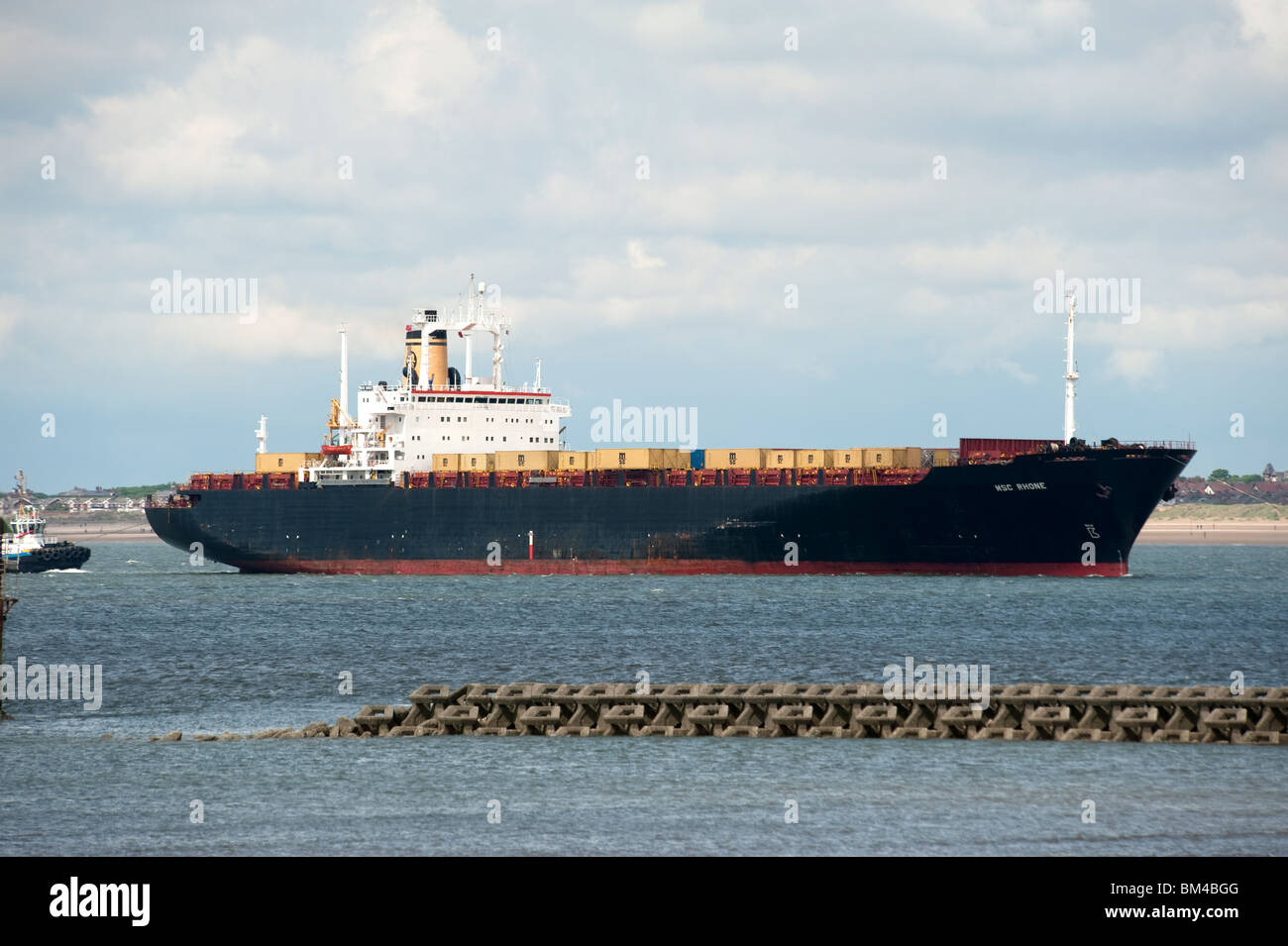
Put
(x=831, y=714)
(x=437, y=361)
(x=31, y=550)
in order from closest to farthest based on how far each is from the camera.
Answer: (x=831, y=714), (x=437, y=361), (x=31, y=550)

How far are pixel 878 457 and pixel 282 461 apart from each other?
36.2 metres

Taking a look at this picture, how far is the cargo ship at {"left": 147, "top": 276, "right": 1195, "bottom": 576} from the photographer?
6469 centimetres

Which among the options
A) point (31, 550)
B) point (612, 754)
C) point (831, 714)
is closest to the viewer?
point (612, 754)

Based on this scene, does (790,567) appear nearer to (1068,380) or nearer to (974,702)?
(1068,380)

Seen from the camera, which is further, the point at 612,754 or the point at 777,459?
the point at 777,459

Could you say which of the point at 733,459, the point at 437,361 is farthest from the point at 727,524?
the point at 437,361

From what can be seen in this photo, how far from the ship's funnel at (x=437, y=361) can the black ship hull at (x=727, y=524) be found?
349 inches

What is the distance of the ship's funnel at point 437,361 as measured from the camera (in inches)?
3327

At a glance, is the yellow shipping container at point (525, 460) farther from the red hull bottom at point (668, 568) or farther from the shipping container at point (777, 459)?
the shipping container at point (777, 459)

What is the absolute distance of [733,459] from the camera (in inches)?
2840

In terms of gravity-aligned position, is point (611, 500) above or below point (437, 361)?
below

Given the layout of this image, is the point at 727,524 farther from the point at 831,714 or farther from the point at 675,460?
the point at 831,714
